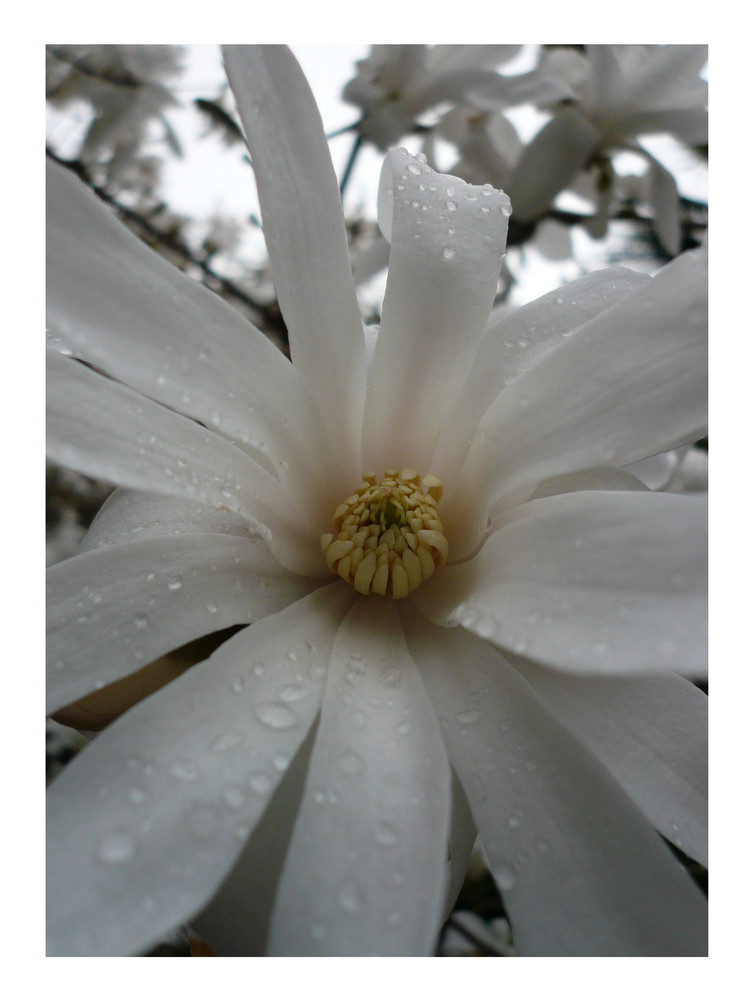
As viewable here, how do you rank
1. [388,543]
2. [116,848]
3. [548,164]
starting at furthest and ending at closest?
[548,164] < [388,543] < [116,848]

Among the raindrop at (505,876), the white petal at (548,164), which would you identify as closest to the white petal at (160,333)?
the raindrop at (505,876)

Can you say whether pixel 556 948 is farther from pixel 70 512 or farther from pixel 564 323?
pixel 70 512

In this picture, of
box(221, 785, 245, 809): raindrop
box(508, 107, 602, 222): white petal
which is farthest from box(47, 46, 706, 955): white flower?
box(508, 107, 602, 222): white petal

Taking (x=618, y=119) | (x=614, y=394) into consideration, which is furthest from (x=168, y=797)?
(x=618, y=119)

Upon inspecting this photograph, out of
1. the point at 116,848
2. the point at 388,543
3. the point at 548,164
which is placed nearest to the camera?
the point at 116,848

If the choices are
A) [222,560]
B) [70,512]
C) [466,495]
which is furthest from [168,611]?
[70,512]

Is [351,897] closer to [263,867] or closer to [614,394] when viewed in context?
[263,867]

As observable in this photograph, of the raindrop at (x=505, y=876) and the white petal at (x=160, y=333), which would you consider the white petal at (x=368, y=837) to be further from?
the white petal at (x=160, y=333)
